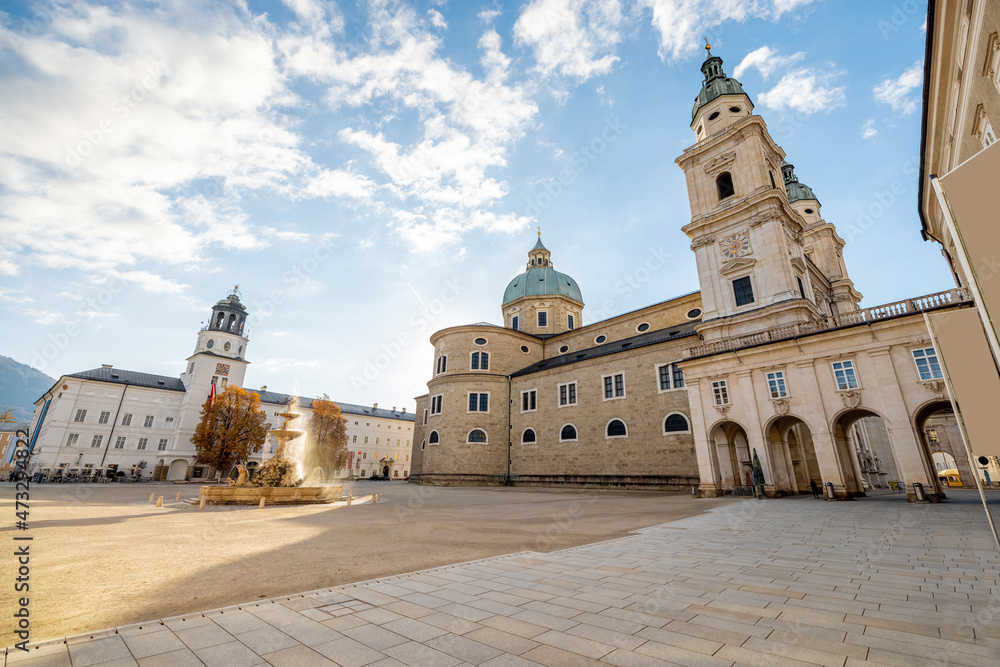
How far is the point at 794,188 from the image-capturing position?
38.1 metres

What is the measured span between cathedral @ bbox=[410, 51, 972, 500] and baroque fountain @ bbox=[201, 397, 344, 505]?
56.4ft

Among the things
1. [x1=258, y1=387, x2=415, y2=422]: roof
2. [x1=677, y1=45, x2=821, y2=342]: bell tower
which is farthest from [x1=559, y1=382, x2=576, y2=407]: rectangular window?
[x1=258, y1=387, x2=415, y2=422]: roof

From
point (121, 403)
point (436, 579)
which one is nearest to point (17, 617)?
point (436, 579)

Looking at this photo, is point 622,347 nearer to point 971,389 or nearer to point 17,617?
point 971,389

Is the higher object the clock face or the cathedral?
the clock face

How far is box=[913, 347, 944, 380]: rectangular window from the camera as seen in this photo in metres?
14.4

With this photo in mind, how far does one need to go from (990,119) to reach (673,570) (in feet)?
39.1

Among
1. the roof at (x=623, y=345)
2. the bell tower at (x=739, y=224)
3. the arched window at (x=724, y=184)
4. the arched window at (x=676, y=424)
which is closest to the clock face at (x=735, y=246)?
the bell tower at (x=739, y=224)

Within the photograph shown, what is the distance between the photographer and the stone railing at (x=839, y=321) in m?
14.4

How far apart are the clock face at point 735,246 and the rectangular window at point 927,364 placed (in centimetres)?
1112

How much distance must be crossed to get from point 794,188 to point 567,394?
1162 inches

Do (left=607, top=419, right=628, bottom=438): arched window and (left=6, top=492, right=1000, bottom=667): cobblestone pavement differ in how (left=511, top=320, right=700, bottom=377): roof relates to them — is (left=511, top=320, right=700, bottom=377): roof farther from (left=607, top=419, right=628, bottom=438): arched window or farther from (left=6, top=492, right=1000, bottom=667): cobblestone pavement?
(left=6, top=492, right=1000, bottom=667): cobblestone pavement

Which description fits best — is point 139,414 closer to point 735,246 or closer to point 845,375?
point 735,246

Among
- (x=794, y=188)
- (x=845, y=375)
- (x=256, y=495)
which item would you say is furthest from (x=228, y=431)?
(x=794, y=188)
